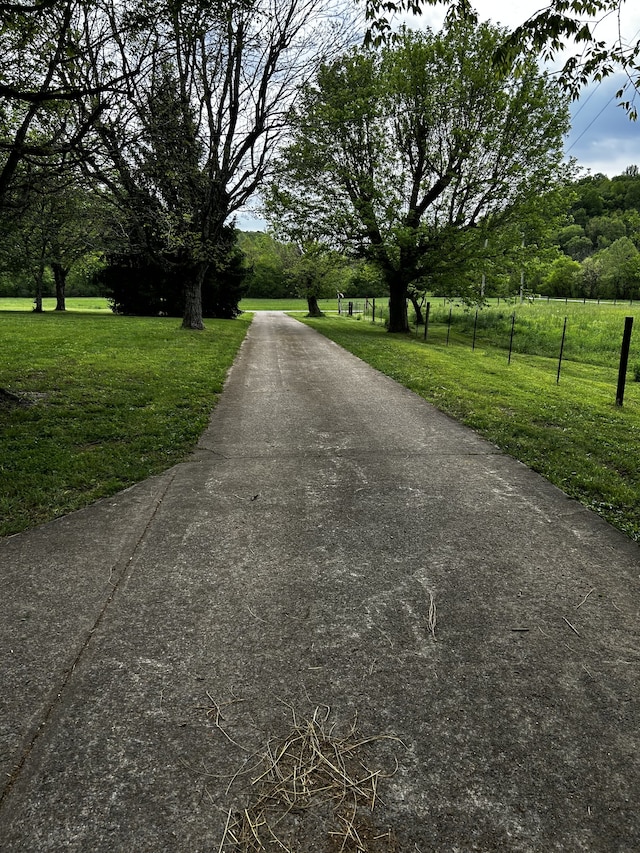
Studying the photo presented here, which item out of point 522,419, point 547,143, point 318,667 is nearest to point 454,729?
point 318,667

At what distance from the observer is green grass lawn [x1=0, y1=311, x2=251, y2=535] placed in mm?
4160

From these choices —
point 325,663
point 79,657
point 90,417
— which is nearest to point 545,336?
point 90,417

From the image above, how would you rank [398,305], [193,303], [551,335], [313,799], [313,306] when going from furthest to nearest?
[313,306] → [398,305] → [551,335] → [193,303] → [313,799]

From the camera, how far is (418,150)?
18.8m

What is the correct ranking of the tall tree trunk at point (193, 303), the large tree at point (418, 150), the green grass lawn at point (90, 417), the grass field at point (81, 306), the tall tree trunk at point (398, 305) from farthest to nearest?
the grass field at point (81, 306) → the tall tree trunk at point (398, 305) → the tall tree trunk at point (193, 303) → the large tree at point (418, 150) → the green grass lawn at point (90, 417)

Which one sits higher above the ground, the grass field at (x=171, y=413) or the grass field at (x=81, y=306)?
the grass field at (x=81, y=306)

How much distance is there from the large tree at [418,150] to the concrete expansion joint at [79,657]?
56.4ft

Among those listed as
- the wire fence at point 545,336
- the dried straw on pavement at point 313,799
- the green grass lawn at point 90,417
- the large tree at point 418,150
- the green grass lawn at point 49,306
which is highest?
the large tree at point 418,150

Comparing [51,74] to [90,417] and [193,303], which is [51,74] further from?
[193,303]

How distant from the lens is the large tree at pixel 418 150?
1734 cm

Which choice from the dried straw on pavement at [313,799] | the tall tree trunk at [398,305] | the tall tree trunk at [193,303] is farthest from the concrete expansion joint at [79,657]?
the tall tree trunk at [398,305]

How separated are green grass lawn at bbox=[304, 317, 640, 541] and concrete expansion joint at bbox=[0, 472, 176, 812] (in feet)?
11.7

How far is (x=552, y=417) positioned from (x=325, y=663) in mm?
5940

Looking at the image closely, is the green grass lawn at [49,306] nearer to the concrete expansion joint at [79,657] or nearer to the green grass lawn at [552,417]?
the green grass lawn at [552,417]
